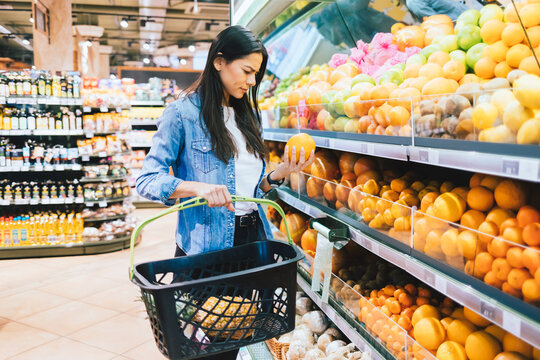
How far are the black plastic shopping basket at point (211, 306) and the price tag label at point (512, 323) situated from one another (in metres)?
0.52

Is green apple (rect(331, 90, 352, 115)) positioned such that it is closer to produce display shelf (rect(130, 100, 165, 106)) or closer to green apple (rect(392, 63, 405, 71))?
green apple (rect(392, 63, 405, 71))

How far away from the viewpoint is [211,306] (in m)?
1.26

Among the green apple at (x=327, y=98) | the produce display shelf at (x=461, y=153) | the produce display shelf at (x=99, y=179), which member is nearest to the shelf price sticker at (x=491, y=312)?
the produce display shelf at (x=461, y=153)

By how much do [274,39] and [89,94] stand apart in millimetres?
2403

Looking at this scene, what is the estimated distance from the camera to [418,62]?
1.85m

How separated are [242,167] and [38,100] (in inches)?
166

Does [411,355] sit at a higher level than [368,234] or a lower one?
lower

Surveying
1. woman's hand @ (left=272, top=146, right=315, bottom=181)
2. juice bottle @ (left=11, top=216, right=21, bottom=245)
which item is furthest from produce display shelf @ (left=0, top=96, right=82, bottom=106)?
woman's hand @ (left=272, top=146, right=315, bottom=181)

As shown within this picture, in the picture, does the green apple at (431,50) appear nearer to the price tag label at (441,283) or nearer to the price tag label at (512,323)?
the price tag label at (441,283)

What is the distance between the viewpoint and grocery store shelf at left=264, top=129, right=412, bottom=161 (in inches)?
63.7

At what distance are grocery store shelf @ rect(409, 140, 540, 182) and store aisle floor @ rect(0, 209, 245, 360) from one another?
2.10 m

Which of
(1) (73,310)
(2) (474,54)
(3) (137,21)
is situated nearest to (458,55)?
(2) (474,54)

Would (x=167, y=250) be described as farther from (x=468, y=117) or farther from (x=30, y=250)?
(x=468, y=117)

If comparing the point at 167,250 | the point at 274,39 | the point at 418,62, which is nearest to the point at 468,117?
the point at 418,62
